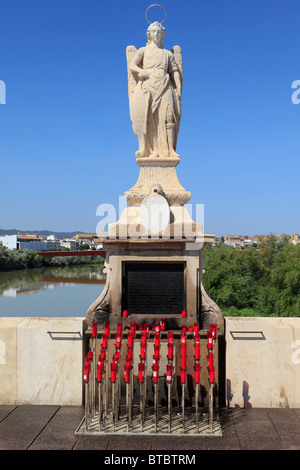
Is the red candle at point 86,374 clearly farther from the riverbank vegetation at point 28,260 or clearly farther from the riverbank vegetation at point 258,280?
the riverbank vegetation at point 28,260

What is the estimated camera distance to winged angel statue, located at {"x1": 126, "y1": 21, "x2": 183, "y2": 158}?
23.7ft

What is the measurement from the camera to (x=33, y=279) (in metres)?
52.9

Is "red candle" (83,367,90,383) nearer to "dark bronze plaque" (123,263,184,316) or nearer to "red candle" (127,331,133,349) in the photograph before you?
"red candle" (127,331,133,349)

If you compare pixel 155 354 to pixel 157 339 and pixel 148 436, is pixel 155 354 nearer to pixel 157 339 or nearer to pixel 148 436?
pixel 157 339

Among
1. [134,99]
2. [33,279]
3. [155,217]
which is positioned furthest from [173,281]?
[33,279]

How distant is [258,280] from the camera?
35.6 meters

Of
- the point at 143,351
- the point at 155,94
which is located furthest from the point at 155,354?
the point at 155,94

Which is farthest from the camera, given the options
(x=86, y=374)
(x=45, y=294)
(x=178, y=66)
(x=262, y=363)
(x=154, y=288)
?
(x=45, y=294)

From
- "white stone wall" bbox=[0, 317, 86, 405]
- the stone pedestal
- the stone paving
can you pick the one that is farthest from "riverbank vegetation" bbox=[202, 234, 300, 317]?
"white stone wall" bbox=[0, 317, 86, 405]

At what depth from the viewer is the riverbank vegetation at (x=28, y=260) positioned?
5644 centimetres

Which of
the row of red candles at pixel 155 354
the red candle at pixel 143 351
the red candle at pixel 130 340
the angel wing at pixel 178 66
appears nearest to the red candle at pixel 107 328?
the row of red candles at pixel 155 354

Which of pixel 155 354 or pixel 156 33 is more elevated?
pixel 156 33

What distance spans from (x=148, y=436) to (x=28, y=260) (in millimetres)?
60606
